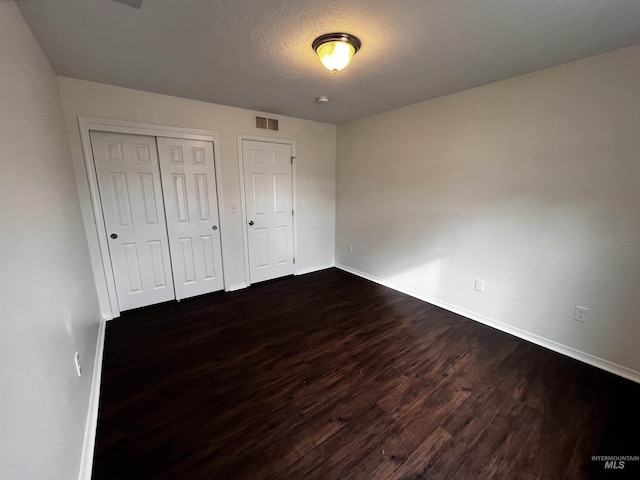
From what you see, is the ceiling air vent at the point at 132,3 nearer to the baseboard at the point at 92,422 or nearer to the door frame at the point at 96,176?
the door frame at the point at 96,176

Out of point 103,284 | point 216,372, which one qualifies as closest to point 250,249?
point 103,284

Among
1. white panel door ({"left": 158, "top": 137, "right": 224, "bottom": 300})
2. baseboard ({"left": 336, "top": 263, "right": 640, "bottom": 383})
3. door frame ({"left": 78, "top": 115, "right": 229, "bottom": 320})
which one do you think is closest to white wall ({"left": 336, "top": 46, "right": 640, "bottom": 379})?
baseboard ({"left": 336, "top": 263, "right": 640, "bottom": 383})

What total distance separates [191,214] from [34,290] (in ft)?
7.16

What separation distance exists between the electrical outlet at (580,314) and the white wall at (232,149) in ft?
10.2

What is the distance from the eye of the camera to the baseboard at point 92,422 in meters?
1.31

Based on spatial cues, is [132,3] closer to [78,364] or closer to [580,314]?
[78,364]

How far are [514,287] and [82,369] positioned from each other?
3464 millimetres

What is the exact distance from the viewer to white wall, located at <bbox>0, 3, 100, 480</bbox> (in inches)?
31.9

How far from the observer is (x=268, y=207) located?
372 cm

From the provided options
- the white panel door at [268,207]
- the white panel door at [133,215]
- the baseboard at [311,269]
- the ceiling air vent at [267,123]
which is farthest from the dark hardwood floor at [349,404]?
the ceiling air vent at [267,123]

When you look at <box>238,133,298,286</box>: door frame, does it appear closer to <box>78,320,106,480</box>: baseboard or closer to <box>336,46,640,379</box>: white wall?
<box>336,46,640,379</box>: white wall

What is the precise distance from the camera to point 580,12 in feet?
4.70

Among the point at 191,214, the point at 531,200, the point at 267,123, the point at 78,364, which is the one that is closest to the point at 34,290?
the point at 78,364

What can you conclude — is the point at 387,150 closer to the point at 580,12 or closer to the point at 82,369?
the point at 580,12
